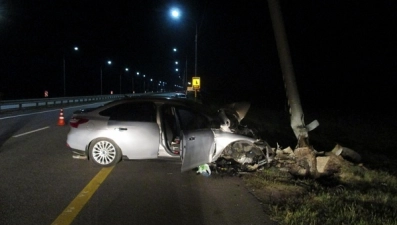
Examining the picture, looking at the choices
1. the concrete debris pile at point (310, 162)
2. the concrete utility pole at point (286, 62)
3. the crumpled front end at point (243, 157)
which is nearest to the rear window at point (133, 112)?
the crumpled front end at point (243, 157)

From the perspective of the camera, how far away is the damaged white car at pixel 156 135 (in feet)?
28.0

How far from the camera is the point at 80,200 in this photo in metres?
6.68

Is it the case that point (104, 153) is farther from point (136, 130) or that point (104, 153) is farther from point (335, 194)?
point (335, 194)

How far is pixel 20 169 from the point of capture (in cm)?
902

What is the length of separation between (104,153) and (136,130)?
0.88 meters

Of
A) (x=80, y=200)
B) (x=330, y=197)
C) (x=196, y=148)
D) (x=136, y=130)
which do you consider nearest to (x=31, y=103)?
(x=136, y=130)

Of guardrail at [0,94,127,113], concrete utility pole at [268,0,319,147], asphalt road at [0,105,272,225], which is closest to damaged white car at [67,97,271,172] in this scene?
asphalt road at [0,105,272,225]

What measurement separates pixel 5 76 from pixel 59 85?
19767 millimetres

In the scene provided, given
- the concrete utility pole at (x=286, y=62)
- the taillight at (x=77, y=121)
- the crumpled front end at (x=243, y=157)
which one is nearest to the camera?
the crumpled front end at (x=243, y=157)

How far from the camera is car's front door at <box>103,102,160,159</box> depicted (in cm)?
893

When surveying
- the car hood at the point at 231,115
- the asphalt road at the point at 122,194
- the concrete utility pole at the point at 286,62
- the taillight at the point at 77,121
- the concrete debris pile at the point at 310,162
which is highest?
Answer: the concrete utility pole at the point at 286,62

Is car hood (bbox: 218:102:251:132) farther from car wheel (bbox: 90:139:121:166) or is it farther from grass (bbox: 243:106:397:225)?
car wheel (bbox: 90:139:121:166)

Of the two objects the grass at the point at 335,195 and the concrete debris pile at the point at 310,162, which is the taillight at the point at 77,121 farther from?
the concrete debris pile at the point at 310,162

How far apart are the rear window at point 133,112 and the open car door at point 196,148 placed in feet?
4.33
